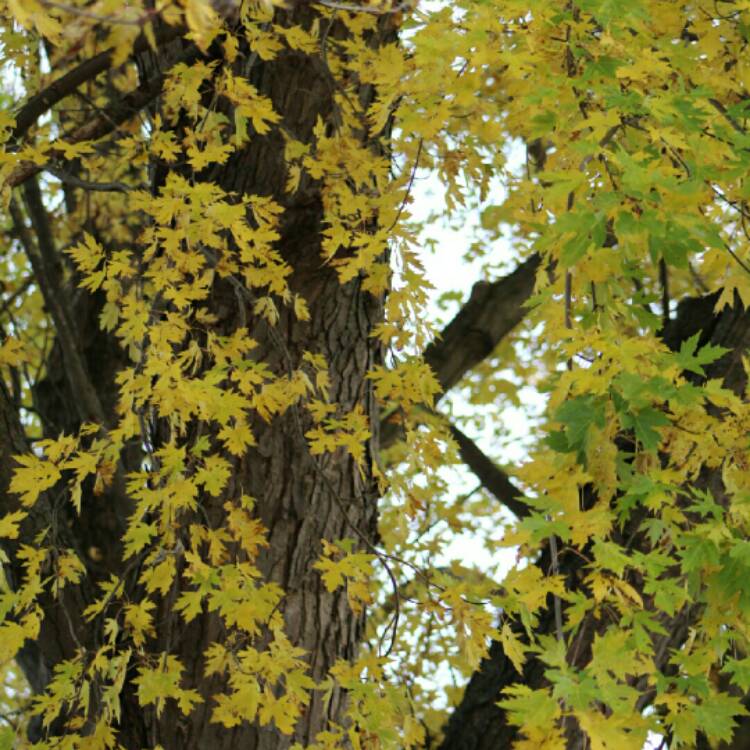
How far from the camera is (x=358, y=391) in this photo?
4348 mm

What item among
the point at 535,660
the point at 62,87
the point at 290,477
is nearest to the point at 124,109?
the point at 62,87

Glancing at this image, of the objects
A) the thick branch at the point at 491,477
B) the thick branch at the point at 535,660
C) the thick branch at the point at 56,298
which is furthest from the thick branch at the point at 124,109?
the thick branch at the point at 491,477

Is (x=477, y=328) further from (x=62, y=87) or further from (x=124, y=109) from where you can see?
(x=62, y=87)

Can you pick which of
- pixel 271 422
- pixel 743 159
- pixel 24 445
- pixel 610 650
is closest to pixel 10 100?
pixel 24 445

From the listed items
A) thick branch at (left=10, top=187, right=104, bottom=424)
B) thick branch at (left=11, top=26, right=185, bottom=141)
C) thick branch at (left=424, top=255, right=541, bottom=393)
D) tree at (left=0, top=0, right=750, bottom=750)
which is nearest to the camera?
tree at (left=0, top=0, right=750, bottom=750)

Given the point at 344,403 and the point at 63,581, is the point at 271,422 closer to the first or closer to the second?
→ the point at 344,403

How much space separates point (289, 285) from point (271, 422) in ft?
1.81

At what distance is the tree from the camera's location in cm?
309

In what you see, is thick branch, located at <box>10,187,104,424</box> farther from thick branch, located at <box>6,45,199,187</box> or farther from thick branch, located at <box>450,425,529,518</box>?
thick branch, located at <box>450,425,529,518</box>

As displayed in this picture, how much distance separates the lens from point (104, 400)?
22.4ft

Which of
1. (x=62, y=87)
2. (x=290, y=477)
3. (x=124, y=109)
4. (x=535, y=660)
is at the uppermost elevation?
(x=124, y=109)

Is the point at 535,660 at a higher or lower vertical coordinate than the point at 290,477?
lower

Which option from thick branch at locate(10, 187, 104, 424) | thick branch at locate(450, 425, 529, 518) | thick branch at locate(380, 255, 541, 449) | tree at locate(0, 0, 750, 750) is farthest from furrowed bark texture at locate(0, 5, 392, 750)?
thick branch at locate(450, 425, 529, 518)

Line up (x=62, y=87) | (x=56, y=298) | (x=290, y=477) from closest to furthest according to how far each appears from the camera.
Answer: (x=290, y=477), (x=62, y=87), (x=56, y=298)
